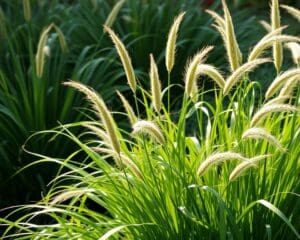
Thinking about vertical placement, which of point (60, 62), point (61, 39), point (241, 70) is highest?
point (241, 70)

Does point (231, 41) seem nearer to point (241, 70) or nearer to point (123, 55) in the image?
point (241, 70)

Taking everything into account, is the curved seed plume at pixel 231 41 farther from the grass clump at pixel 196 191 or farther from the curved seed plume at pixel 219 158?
the curved seed plume at pixel 219 158

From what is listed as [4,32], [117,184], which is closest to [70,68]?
[4,32]

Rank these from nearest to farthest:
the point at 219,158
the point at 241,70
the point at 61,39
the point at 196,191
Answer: the point at 219,158 < the point at 241,70 < the point at 196,191 < the point at 61,39

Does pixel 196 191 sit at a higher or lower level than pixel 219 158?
lower

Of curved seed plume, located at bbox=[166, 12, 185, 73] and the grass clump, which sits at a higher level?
curved seed plume, located at bbox=[166, 12, 185, 73]

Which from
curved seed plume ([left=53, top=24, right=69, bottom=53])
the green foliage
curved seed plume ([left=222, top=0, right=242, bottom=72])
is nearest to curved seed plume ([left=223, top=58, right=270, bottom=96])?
curved seed plume ([left=222, top=0, right=242, bottom=72])

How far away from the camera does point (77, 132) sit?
478 centimetres

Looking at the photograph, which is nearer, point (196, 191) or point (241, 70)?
point (241, 70)

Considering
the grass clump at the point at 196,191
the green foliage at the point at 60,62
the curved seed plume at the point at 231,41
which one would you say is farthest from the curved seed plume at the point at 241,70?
the green foliage at the point at 60,62

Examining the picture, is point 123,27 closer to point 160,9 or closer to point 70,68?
point 160,9

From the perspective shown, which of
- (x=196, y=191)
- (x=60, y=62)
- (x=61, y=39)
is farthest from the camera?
(x=60, y=62)

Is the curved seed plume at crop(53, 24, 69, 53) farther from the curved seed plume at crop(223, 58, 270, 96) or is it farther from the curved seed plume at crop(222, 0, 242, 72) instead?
the curved seed plume at crop(223, 58, 270, 96)

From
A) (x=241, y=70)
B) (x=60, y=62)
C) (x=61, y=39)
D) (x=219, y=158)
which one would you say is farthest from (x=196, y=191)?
(x=60, y=62)
